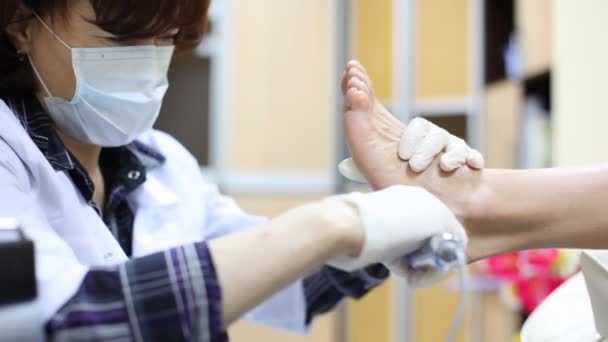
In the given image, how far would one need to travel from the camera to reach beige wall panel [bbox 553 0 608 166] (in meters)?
1.59

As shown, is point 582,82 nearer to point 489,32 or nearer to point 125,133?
point 489,32

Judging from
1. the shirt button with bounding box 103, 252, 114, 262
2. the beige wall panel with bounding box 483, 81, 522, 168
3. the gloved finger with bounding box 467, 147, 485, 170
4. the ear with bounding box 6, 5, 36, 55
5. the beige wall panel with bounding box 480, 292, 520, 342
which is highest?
the ear with bounding box 6, 5, 36, 55

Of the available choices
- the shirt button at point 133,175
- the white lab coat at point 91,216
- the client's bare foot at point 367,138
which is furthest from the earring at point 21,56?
the client's bare foot at point 367,138

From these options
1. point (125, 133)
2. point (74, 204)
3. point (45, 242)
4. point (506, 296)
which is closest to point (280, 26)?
point (506, 296)

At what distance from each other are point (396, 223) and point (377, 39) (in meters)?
1.92

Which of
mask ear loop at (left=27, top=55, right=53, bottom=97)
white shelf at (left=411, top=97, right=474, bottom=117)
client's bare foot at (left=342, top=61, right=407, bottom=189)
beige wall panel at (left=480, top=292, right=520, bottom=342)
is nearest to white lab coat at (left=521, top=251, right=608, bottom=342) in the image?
client's bare foot at (left=342, top=61, right=407, bottom=189)

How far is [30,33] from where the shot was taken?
0.96 metres

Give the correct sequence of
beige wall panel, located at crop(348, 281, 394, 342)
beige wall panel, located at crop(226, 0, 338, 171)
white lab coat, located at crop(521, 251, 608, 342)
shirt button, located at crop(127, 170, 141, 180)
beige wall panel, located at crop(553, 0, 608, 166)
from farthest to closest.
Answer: beige wall panel, located at crop(226, 0, 338, 171) < beige wall panel, located at crop(348, 281, 394, 342) < beige wall panel, located at crop(553, 0, 608, 166) < shirt button, located at crop(127, 170, 141, 180) < white lab coat, located at crop(521, 251, 608, 342)

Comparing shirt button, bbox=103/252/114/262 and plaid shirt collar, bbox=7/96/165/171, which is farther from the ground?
plaid shirt collar, bbox=7/96/165/171

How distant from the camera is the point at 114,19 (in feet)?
2.90

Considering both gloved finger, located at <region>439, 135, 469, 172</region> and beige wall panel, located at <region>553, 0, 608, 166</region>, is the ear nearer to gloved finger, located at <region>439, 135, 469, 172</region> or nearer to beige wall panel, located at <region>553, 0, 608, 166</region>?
gloved finger, located at <region>439, 135, 469, 172</region>

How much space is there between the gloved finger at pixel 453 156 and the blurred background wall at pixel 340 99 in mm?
1379

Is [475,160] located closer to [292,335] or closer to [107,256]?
[107,256]

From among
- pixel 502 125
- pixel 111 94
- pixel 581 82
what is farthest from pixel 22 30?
pixel 502 125
